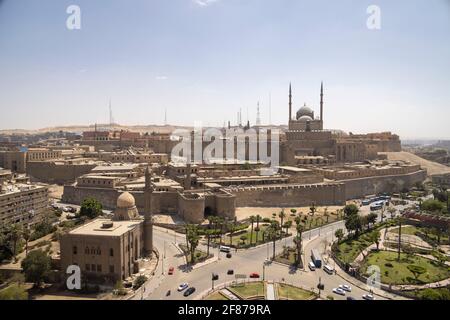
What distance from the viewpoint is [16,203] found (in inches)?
939

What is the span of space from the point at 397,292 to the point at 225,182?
18820mm

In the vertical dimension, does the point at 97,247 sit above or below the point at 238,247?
above

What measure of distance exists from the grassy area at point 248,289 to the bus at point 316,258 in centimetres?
436

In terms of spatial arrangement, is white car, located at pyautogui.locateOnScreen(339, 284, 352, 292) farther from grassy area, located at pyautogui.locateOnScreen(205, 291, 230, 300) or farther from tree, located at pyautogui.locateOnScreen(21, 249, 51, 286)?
tree, located at pyautogui.locateOnScreen(21, 249, 51, 286)

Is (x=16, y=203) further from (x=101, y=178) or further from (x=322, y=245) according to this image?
(x=322, y=245)

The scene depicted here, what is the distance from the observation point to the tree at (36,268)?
16.4 meters

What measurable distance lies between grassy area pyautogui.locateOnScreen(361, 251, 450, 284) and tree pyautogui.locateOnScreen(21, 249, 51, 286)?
1527cm

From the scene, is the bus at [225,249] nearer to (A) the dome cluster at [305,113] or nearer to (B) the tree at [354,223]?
(B) the tree at [354,223]

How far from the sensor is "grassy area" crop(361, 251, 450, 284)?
18625 millimetres

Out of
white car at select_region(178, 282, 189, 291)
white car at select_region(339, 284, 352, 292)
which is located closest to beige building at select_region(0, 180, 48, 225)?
white car at select_region(178, 282, 189, 291)

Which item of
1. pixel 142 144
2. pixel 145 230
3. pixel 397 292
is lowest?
pixel 397 292

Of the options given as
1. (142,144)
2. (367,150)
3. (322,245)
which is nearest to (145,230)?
(322,245)
